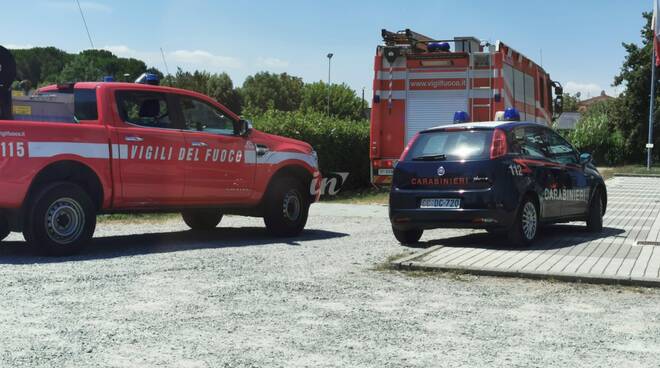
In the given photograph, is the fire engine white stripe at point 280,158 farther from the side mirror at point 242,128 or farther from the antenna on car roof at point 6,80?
the antenna on car roof at point 6,80

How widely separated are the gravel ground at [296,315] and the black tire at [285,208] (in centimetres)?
208

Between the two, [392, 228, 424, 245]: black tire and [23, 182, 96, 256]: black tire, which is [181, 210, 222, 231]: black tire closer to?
[392, 228, 424, 245]: black tire

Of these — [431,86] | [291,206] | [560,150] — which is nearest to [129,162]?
[291,206]

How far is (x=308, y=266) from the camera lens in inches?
324

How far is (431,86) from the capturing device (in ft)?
52.0

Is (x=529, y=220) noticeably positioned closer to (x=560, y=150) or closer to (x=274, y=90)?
(x=560, y=150)

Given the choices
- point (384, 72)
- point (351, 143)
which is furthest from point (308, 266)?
point (351, 143)

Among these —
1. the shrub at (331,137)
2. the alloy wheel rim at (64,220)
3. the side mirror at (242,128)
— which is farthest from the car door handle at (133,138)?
the shrub at (331,137)

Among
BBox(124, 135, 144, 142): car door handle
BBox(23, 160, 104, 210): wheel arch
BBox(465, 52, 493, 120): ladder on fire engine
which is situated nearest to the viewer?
BBox(23, 160, 104, 210): wheel arch

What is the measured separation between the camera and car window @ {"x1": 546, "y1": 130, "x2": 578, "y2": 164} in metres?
10.9

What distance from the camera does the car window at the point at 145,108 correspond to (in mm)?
9570

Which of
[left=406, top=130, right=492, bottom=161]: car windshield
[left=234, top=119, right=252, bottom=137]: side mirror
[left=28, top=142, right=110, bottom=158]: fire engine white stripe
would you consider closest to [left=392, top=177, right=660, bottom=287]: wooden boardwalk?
[left=406, top=130, right=492, bottom=161]: car windshield

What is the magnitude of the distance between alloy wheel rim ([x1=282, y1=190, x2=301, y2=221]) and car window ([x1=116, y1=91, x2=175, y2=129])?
2024mm

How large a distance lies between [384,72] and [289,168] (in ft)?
17.7
